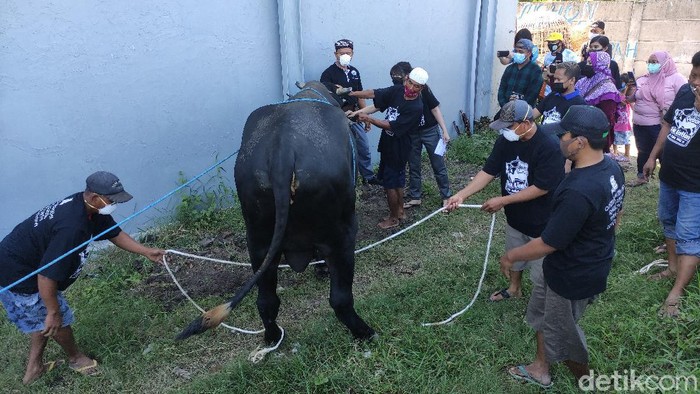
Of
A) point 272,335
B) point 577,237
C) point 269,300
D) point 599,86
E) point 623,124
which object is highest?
point 599,86

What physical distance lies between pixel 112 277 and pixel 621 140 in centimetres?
700

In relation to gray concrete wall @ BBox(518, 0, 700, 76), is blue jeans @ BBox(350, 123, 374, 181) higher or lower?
lower

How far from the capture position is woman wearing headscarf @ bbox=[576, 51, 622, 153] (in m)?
6.02

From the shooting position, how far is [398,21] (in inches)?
277

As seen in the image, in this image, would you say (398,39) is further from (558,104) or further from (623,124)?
(623,124)

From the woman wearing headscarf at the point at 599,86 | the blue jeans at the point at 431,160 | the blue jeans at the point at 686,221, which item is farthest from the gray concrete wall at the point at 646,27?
the blue jeans at the point at 686,221

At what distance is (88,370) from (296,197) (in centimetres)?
190

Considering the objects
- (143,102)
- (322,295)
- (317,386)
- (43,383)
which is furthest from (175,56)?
(317,386)

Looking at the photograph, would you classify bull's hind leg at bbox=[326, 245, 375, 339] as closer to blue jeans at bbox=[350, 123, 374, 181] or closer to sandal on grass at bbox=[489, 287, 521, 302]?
sandal on grass at bbox=[489, 287, 521, 302]

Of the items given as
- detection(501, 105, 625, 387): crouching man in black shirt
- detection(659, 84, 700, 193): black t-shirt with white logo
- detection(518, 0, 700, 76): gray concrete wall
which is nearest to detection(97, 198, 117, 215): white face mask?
detection(501, 105, 625, 387): crouching man in black shirt

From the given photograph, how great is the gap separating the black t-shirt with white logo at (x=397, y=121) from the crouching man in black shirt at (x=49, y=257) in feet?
9.10

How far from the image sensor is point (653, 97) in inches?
237

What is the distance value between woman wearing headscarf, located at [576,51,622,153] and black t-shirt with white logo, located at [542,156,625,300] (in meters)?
3.87

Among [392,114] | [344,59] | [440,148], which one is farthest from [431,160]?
[344,59]
